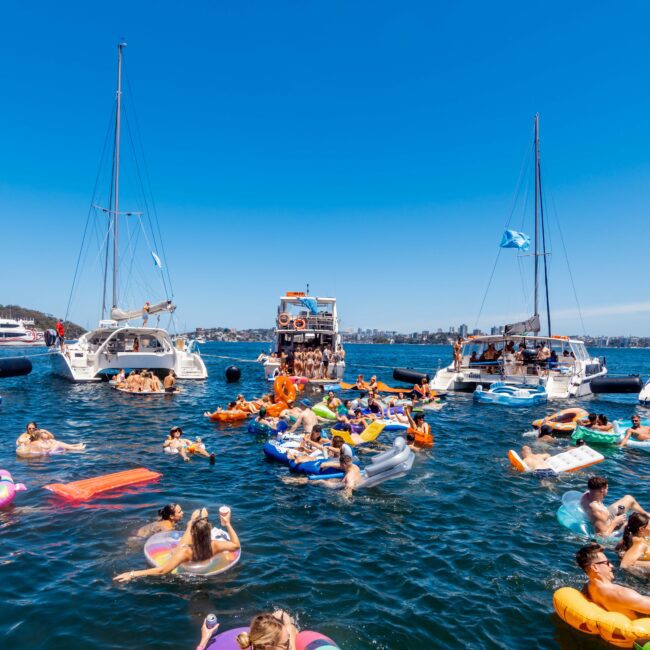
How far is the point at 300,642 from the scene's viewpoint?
17.6 ft

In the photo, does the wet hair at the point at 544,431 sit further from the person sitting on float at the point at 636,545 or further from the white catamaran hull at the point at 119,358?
the white catamaran hull at the point at 119,358

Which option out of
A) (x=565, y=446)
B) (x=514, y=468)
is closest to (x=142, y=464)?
(x=514, y=468)

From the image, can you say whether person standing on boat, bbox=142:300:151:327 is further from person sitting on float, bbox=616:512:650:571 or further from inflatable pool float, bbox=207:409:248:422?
person sitting on float, bbox=616:512:650:571

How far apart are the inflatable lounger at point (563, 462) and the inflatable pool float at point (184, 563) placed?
830cm

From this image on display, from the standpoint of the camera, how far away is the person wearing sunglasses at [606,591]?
6.02 m

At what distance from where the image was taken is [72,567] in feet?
25.2

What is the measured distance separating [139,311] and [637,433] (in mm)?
27097

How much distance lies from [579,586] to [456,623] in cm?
218

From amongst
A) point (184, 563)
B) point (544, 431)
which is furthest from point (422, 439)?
point (184, 563)

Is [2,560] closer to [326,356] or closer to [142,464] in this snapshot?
[142,464]

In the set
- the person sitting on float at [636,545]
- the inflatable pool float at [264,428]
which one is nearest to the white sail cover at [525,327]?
the inflatable pool float at [264,428]

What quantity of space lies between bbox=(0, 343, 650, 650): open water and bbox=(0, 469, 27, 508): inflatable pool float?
0.19 meters

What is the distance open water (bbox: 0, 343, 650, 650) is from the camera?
627 cm

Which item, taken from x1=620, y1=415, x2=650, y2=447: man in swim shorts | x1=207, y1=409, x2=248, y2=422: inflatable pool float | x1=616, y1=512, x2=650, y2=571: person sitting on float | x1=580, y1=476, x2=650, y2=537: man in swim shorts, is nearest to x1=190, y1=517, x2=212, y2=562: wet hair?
x1=616, y1=512, x2=650, y2=571: person sitting on float
